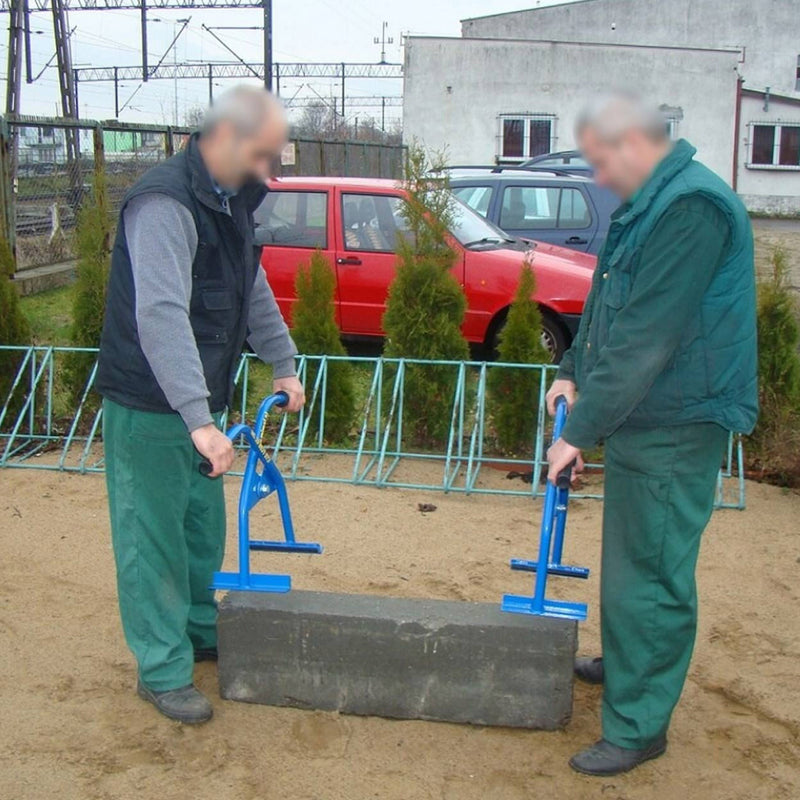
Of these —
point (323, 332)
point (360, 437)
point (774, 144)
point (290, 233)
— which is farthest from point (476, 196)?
point (774, 144)

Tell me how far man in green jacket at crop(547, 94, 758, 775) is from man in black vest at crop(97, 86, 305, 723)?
102cm

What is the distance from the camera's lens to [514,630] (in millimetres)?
3252

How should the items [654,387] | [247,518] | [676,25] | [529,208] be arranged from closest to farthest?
[654,387], [247,518], [529,208], [676,25]

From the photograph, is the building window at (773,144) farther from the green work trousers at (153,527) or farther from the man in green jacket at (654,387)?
the green work trousers at (153,527)

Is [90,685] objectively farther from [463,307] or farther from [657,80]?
[657,80]

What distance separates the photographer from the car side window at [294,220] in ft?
28.7

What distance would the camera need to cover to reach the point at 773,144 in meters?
29.3

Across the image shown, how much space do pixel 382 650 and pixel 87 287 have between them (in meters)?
4.26

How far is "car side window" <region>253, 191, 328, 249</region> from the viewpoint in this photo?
873cm

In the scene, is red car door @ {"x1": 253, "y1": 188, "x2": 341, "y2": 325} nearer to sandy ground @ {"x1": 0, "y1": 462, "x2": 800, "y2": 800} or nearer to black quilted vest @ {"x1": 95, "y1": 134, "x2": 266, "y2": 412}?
sandy ground @ {"x1": 0, "y1": 462, "x2": 800, "y2": 800}

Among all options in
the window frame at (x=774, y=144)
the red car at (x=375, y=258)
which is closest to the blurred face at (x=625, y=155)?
the red car at (x=375, y=258)

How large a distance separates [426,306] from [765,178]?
85.0ft

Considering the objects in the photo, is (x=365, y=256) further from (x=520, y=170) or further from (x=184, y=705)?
(x=184, y=705)

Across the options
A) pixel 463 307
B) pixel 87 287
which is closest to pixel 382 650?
pixel 463 307
